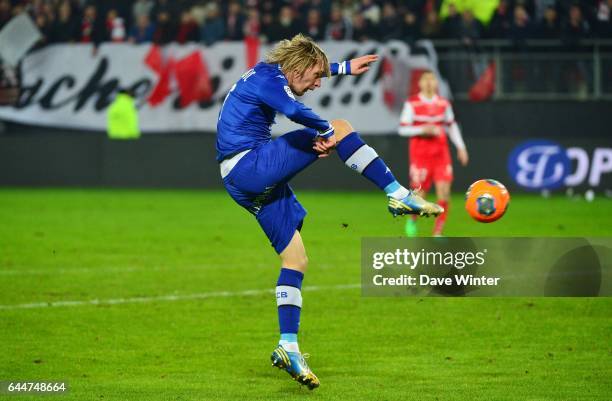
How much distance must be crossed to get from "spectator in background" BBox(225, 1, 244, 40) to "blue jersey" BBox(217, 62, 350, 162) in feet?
63.9

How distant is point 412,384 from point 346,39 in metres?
19.3

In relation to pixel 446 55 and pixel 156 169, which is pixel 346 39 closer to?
pixel 446 55

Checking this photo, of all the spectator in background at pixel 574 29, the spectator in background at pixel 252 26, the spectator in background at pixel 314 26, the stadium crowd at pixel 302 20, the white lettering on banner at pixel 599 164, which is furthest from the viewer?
the spectator in background at pixel 252 26

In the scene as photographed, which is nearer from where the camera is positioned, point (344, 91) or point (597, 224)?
point (597, 224)

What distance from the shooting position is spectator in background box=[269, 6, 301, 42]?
1033 inches

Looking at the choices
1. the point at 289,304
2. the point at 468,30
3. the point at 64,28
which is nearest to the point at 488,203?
the point at 289,304

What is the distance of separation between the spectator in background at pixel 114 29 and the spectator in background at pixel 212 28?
6.13ft

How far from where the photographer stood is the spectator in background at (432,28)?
83.5 feet

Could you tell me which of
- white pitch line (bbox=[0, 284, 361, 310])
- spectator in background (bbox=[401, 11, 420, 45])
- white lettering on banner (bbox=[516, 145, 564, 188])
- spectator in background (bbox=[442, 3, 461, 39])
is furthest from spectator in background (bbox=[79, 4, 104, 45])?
white pitch line (bbox=[0, 284, 361, 310])

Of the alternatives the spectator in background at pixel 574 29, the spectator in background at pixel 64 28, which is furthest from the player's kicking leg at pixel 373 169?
the spectator in background at pixel 64 28

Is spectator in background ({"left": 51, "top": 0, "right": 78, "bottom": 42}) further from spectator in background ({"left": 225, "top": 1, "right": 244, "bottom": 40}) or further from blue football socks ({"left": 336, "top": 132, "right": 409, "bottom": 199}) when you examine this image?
blue football socks ({"left": 336, "top": 132, "right": 409, "bottom": 199})

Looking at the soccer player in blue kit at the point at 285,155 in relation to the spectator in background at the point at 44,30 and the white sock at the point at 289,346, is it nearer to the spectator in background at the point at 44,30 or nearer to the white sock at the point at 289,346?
the white sock at the point at 289,346

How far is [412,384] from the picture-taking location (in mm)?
7645

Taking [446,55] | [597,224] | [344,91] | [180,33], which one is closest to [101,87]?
[180,33]
